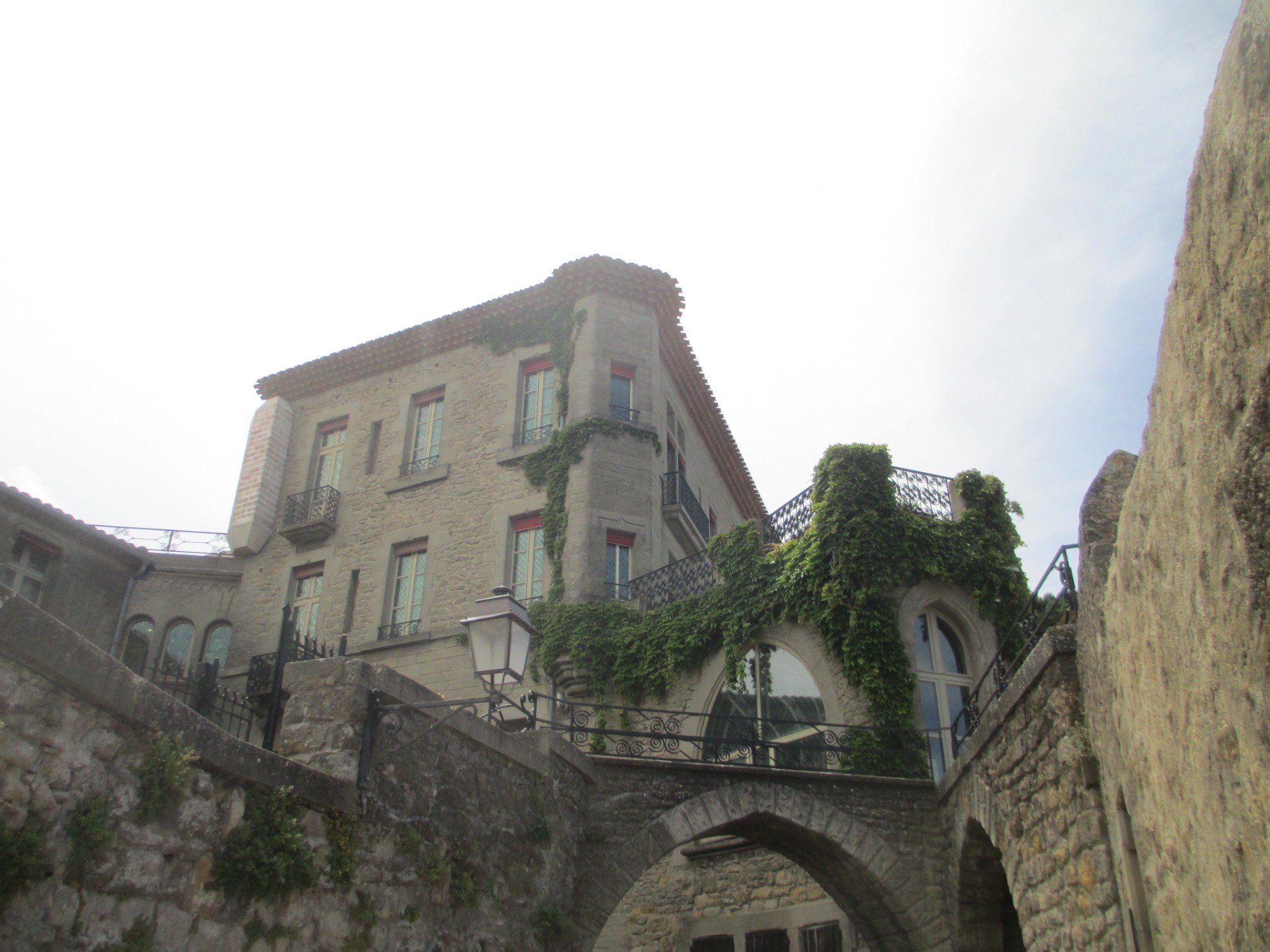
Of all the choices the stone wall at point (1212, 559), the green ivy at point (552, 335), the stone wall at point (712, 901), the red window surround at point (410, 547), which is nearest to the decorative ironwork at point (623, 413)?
the green ivy at point (552, 335)

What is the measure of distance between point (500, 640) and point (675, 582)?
316 inches

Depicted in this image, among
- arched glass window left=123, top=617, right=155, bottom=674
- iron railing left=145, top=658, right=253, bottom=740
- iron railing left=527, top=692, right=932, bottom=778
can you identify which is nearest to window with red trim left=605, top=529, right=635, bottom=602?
iron railing left=527, top=692, right=932, bottom=778

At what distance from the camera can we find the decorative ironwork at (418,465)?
60.4 ft

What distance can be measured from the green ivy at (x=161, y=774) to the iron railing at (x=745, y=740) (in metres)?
4.47

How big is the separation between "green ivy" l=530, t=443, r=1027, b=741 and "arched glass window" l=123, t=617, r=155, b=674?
730 cm

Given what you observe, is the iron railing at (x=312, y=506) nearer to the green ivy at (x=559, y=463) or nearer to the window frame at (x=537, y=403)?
the window frame at (x=537, y=403)

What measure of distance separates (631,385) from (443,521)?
4000mm

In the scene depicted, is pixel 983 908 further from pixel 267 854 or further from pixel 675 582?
pixel 267 854

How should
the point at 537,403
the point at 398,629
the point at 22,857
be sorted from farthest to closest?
1. the point at 537,403
2. the point at 398,629
3. the point at 22,857

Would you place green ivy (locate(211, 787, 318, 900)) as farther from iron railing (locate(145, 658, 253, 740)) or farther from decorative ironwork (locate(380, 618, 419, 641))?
decorative ironwork (locate(380, 618, 419, 641))

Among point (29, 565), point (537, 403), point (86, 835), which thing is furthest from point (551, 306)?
point (86, 835)

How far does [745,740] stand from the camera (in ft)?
35.9

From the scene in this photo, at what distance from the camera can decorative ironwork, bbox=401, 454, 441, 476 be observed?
60.4 feet

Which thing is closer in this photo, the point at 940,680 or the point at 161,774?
the point at 161,774
